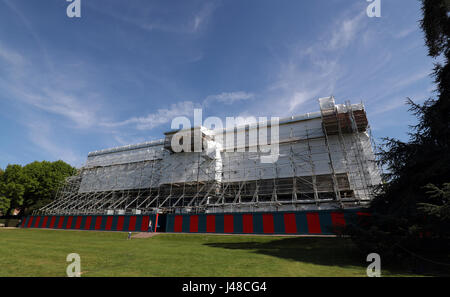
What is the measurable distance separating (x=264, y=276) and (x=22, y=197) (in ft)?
148

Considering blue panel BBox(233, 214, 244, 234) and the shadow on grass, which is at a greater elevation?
blue panel BBox(233, 214, 244, 234)

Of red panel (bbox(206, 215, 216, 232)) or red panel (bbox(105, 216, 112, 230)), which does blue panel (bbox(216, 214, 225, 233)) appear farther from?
red panel (bbox(105, 216, 112, 230))

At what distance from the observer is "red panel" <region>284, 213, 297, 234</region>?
59.1ft

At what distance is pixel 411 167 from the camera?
8.80m

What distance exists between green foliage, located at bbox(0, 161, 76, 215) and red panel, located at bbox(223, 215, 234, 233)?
3345 centimetres

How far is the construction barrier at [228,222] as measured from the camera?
17.5m

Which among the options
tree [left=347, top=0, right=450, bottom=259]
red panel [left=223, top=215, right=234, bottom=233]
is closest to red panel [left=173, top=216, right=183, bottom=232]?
red panel [left=223, top=215, right=234, bottom=233]

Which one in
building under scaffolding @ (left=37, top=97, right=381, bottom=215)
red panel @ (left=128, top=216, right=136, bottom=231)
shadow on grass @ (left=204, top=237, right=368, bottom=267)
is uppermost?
building under scaffolding @ (left=37, top=97, right=381, bottom=215)

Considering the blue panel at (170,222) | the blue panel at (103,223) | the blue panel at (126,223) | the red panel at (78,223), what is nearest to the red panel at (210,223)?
the blue panel at (170,222)

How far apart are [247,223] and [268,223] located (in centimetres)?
193

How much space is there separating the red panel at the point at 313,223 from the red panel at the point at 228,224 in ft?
22.0

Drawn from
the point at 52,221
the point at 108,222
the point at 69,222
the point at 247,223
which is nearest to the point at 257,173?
the point at 247,223

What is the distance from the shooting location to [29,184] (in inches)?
1399
